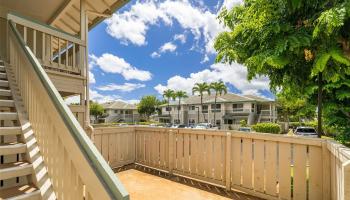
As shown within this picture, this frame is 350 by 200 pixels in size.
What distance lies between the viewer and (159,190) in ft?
15.4

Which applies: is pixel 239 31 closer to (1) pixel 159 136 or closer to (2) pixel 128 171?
(1) pixel 159 136

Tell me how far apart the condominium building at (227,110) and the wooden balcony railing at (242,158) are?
33.3 metres

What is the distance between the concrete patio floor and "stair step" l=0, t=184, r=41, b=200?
7.21ft

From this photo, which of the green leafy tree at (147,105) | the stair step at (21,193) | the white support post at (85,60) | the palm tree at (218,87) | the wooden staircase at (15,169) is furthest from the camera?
the green leafy tree at (147,105)

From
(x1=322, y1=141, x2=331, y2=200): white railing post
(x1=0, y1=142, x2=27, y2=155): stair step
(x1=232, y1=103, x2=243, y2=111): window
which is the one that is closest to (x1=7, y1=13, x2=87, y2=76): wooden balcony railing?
(x1=0, y1=142, x2=27, y2=155): stair step

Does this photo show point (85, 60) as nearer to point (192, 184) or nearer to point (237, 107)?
point (192, 184)

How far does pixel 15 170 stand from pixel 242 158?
3601mm

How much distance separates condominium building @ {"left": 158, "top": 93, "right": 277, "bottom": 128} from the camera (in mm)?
40406

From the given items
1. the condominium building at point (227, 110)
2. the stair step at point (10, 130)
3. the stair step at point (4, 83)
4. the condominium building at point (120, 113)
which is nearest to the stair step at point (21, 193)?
the stair step at point (10, 130)

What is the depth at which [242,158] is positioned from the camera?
177 inches

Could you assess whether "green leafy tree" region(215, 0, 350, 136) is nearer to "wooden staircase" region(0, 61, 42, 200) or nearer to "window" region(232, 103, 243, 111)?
"wooden staircase" region(0, 61, 42, 200)

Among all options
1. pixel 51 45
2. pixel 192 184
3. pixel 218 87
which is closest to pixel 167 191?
pixel 192 184

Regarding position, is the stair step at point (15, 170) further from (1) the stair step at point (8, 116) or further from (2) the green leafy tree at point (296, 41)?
(2) the green leafy tree at point (296, 41)

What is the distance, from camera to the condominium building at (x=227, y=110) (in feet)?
133
